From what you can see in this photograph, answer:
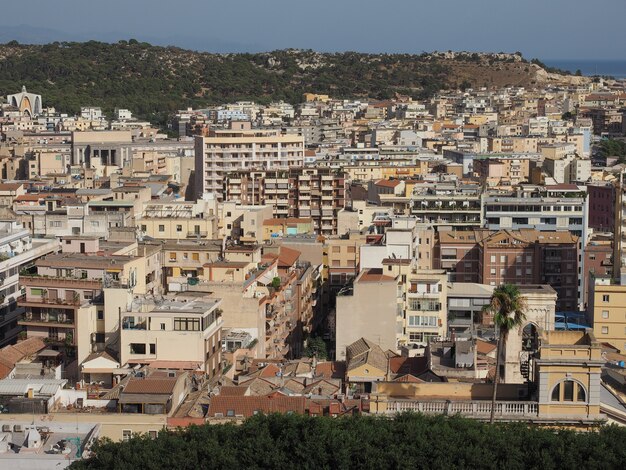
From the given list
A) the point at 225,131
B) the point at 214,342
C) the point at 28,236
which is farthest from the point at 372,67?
the point at 214,342

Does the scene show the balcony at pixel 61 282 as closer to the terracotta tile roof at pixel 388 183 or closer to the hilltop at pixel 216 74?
the terracotta tile roof at pixel 388 183

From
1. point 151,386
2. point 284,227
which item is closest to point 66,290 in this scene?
point 151,386

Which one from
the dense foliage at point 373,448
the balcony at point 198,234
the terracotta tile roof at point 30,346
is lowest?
the dense foliage at point 373,448

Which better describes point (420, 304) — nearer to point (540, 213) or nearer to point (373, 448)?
point (373, 448)

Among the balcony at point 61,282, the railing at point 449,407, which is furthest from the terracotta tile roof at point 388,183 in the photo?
the railing at point 449,407

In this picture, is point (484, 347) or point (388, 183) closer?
point (484, 347)

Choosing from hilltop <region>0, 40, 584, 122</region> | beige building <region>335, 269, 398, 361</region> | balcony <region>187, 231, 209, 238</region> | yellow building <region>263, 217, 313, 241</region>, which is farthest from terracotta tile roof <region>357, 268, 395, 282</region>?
hilltop <region>0, 40, 584, 122</region>

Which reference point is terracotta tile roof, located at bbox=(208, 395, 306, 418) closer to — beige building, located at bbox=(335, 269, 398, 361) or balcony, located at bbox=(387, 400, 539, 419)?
balcony, located at bbox=(387, 400, 539, 419)
